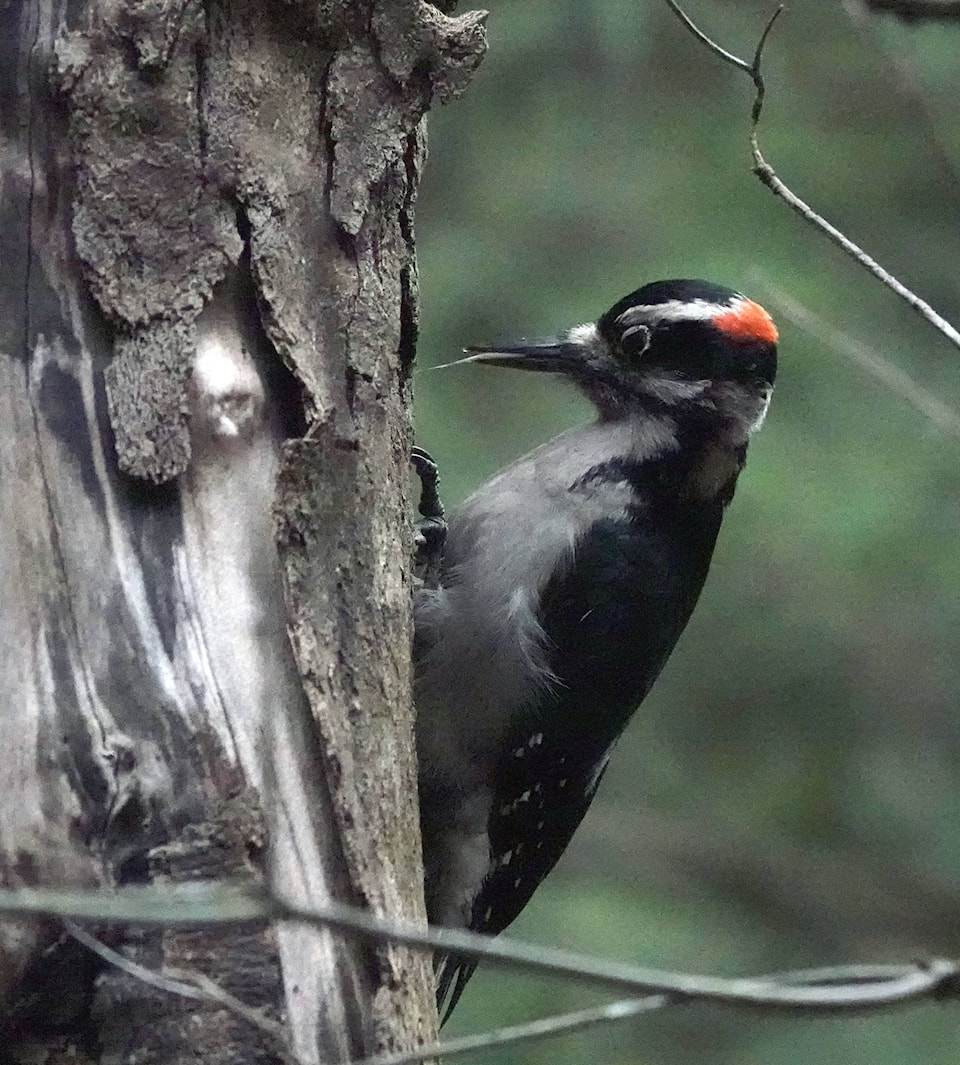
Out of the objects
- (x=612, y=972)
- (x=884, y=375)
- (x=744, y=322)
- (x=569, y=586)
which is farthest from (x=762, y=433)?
(x=612, y=972)

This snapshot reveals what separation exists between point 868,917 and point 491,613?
262 centimetres

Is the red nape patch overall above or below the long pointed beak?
above

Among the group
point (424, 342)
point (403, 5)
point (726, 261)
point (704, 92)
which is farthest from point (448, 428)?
point (403, 5)

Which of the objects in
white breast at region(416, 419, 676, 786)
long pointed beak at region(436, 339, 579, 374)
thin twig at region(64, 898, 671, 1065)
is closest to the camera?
thin twig at region(64, 898, 671, 1065)

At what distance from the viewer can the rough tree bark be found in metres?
2.00

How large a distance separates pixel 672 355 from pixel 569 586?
623 millimetres

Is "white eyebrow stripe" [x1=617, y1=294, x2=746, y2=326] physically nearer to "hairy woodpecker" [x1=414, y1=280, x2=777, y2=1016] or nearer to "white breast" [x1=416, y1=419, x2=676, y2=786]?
"hairy woodpecker" [x1=414, y1=280, x2=777, y2=1016]

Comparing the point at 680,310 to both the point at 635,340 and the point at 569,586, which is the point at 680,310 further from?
the point at 569,586

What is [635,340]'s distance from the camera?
3676 millimetres

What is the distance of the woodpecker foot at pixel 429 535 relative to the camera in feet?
11.2

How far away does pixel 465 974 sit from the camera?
3447 millimetres

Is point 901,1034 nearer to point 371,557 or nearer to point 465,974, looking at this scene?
point 465,974

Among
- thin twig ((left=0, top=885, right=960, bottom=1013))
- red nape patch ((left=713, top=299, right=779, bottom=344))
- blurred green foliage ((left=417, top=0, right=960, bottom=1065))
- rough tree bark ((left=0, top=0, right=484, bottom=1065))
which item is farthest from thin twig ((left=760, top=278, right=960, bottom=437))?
thin twig ((left=0, top=885, right=960, bottom=1013))

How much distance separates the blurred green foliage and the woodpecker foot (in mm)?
1186
